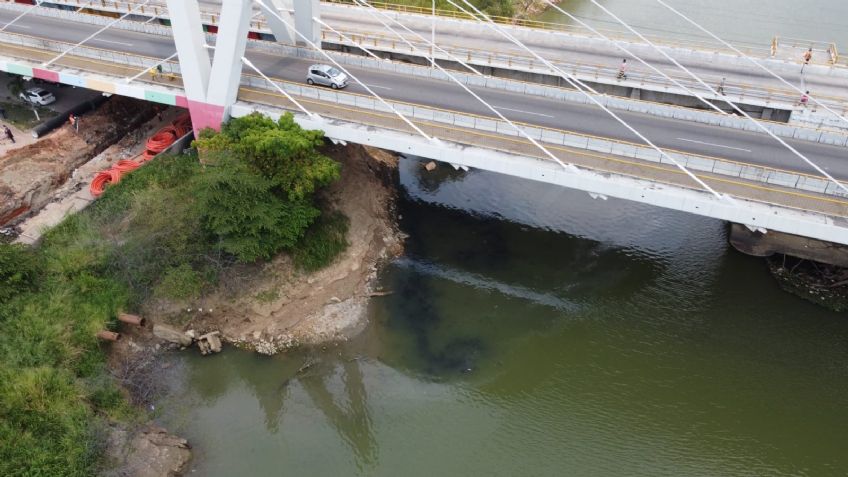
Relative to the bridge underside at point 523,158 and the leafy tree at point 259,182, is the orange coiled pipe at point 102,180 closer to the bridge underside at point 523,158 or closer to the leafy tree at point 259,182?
the bridge underside at point 523,158

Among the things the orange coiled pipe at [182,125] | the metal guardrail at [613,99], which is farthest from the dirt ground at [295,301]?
the orange coiled pipe at [182,125]

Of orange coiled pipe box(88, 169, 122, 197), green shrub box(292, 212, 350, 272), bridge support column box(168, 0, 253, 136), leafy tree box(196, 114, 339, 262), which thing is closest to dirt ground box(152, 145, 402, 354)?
green shrub box(292, 212, 350, 272)

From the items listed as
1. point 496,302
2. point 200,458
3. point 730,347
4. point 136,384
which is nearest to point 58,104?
point 136,384

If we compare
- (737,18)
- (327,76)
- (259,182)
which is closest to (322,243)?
(259,182)

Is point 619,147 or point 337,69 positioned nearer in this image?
point 619,147

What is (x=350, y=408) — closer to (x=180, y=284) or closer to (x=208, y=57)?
(x=180, y=284)

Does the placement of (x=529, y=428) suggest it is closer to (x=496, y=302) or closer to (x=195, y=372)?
(x=496, y=302)
